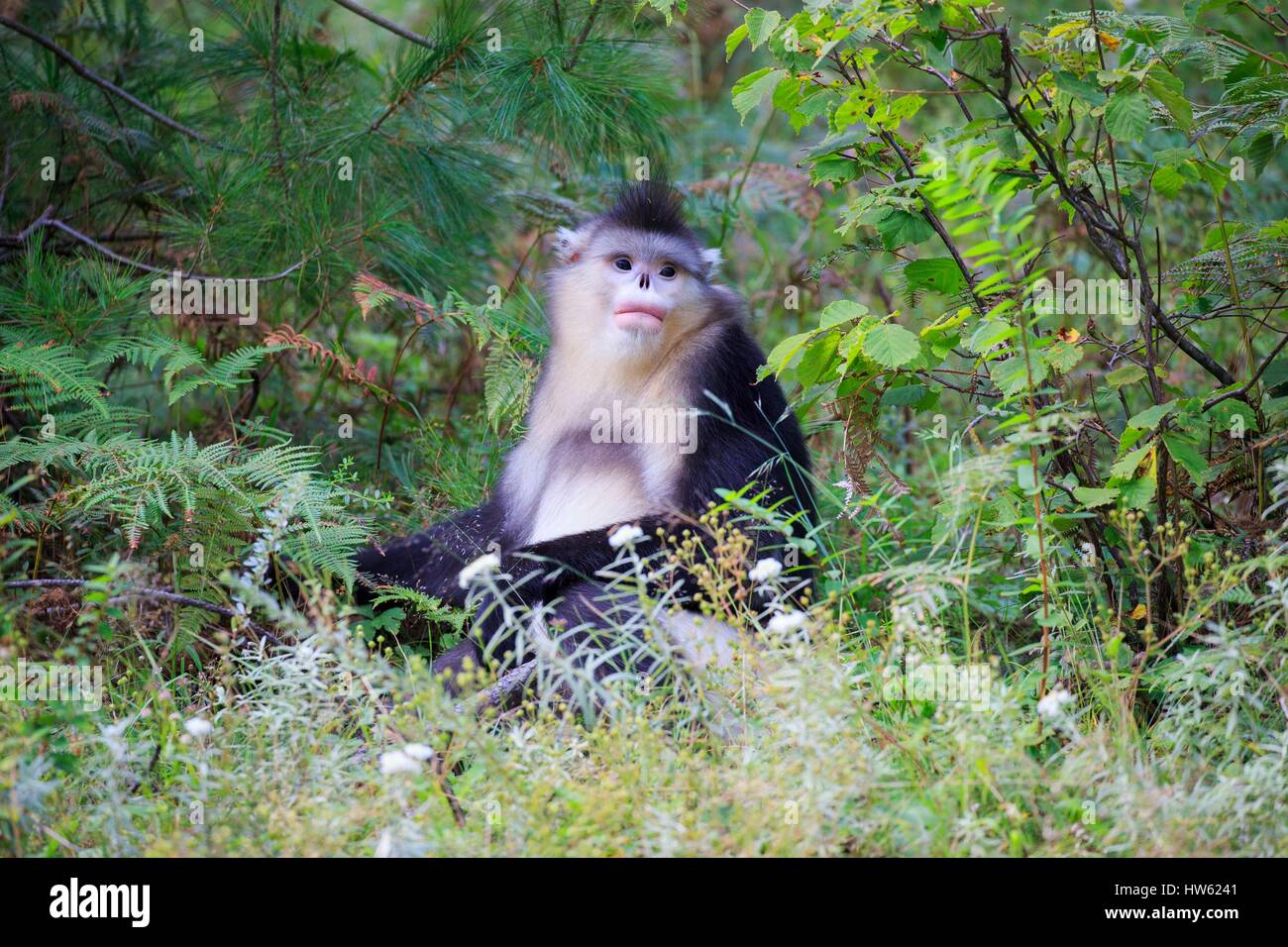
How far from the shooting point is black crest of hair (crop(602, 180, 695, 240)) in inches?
192

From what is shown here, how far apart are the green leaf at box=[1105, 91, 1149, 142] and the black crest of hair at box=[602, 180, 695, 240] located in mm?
1791

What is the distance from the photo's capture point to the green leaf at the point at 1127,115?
356cm

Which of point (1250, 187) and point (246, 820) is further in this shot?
point (1250, 187)

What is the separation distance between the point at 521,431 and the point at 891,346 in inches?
80.8

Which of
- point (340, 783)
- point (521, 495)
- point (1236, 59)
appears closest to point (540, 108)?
point (521, 495)

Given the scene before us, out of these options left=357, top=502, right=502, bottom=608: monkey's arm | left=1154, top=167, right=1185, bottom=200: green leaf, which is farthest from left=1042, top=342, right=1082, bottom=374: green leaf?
left=357, top=502, right=502, bottom=608: monkey's arm

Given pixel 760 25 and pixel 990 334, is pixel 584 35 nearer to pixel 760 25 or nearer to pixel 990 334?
pixel 760 25

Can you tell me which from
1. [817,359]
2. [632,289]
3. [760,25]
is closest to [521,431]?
[632,289]

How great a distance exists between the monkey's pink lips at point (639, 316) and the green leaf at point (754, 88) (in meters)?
0.90

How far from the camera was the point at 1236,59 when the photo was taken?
4.04m

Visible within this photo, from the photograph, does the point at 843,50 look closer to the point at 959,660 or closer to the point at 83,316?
the point at 959,660

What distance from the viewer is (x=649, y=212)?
16.0 feet

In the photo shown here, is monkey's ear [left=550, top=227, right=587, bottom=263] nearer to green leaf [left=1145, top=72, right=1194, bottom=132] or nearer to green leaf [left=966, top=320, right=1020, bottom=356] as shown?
green leaf [left=966, top=320, right=1020, bottom=356]

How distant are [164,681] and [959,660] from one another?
2635 mm
